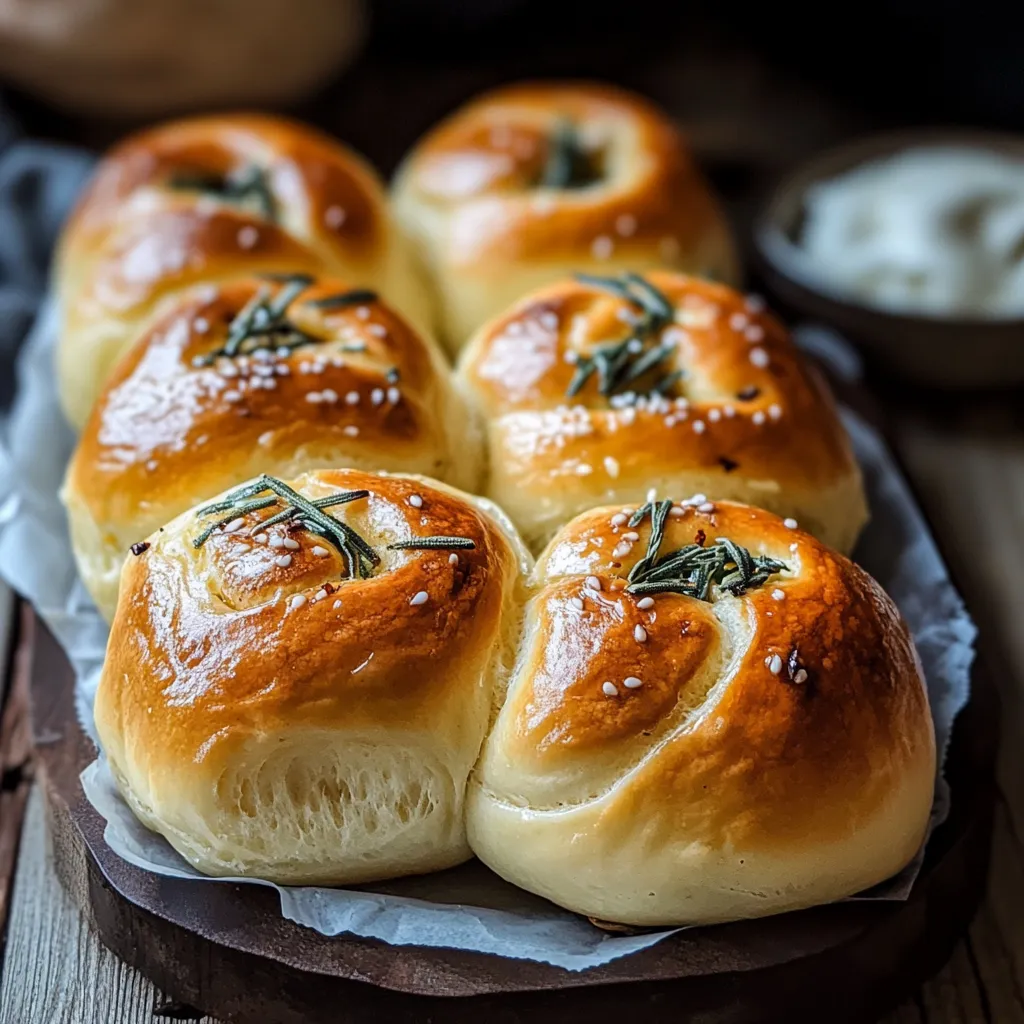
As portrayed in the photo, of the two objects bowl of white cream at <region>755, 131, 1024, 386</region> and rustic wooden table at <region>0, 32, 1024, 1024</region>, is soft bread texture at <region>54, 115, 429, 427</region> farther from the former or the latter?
bowl of white cream at <region>755, 131, 1024, 386</region>

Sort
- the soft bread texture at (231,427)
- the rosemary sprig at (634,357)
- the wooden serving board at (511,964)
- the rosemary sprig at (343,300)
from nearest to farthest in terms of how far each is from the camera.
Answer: the wooden serving board at (511,964), the soft bread texture at (231,427), the rosemary sprig at (634,357), the rosemary sprig at (343,300)

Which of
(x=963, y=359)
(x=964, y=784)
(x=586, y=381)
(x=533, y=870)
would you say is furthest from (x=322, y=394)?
(x=963, y=359)

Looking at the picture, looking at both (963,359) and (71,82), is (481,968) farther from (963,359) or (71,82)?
(71,82)

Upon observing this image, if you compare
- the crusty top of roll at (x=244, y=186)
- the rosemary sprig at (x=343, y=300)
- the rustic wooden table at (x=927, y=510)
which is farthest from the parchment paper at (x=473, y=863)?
the rosemary sprig at (x=343, y=300)

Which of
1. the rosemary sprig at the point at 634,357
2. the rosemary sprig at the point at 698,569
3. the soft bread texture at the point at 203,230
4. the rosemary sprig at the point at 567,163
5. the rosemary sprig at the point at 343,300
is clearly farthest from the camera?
the rosemary sprig at the point at 567,163

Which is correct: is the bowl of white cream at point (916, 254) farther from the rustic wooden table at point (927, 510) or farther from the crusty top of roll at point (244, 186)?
the crusty top of roll at point (244, 186)

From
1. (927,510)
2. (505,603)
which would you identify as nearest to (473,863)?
(505,603)
